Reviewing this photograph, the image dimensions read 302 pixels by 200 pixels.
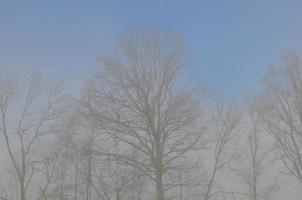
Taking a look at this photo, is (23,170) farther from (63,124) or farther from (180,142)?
(180,142)

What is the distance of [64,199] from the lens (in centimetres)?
2195

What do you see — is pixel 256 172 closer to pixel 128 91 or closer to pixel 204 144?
pixel 204 144

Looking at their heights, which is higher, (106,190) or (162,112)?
(162,112)

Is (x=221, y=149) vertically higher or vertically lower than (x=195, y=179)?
higher

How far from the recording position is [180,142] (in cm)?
1658

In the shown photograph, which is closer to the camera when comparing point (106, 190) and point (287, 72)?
point (106, 190)

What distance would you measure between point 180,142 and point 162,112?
149cm

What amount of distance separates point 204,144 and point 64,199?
9635 millimetres

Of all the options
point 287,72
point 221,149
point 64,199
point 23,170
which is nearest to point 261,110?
point 287,72

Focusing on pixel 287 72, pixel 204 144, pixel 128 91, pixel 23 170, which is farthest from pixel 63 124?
pixel 287 72

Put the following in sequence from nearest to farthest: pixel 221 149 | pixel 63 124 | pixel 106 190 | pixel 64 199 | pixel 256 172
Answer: pixel 106 190 < pixel 64 199 < pixel 63 124 < pixel 221 149 < pixel 256 172

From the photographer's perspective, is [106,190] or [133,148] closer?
[133,148]

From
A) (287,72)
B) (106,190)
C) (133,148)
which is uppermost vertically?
(287,72)

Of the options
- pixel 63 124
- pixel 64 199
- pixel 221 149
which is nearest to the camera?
pixel 64 199
